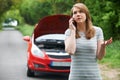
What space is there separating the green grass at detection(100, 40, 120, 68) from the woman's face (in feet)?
32.8

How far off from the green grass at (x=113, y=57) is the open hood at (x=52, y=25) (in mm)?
2230

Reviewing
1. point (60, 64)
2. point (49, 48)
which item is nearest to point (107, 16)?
point (49, 48)

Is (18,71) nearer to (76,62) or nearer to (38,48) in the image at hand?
(38,48)

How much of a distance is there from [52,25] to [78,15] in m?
8.90

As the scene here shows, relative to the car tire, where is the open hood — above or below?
Answer: above

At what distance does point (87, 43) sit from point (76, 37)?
0.13m

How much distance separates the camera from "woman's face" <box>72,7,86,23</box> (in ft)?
16.5

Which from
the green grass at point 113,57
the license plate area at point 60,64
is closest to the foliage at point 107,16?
the green grass at point 113,57

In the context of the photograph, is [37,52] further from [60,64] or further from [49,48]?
[60,64]

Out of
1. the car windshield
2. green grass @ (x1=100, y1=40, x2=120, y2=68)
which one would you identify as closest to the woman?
the car windshield

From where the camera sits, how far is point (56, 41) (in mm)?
13531

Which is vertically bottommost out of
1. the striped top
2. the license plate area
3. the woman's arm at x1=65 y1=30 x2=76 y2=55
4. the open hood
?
the license plate area

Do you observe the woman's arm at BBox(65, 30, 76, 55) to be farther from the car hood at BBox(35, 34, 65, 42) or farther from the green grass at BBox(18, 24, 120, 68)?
the green grass at BBox(18, 24, 120, 68)

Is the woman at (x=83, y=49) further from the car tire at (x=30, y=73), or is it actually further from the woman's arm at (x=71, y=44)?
the car tire at (x=30, y=73)
